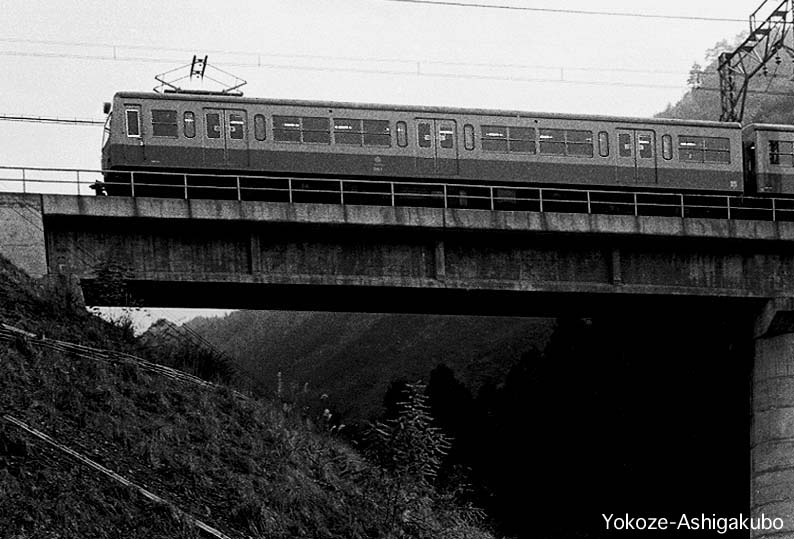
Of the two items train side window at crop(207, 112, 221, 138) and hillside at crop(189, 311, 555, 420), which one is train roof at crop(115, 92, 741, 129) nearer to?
train side window at crop(207, 112, 221, 138)

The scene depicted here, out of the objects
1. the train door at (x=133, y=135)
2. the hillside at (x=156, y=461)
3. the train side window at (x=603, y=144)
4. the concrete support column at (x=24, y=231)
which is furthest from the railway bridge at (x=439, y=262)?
the train side window at (x=603, y=144)

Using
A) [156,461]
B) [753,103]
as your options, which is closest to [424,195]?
[156,461]

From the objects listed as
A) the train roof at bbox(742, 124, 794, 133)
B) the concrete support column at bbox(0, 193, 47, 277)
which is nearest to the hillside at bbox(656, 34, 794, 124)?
the train roof at bbox(742, 124, 794, 133)

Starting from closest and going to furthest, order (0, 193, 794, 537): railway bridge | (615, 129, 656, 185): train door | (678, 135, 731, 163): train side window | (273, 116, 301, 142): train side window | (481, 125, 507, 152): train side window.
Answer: (0, 193, 794, 537): railway bridge, (273, 116, 301, 142): train side window, (481, 125, 507, 152): train side window, (615, 129, 656, 185): train door, (678, 135, 731, 163): train side window

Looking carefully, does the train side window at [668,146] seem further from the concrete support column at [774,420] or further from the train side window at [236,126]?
the train side window at [236,126]

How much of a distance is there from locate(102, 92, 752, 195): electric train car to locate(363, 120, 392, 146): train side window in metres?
0.03

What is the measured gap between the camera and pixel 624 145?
37531 millimetres

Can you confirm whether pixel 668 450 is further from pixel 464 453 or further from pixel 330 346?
pixel 330 346

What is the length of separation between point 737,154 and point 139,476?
25492 mm

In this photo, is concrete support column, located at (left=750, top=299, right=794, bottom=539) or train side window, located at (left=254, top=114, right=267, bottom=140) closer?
concrete support column, located at (left=750, top=299, right=794, bottom=539)

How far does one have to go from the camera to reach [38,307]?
24.5 metres

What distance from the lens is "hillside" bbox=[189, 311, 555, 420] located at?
180 ft

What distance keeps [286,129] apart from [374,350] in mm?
29002

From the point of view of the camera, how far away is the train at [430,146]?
33.5 m
